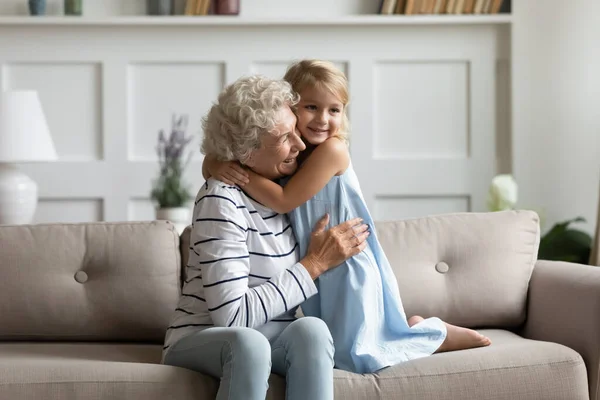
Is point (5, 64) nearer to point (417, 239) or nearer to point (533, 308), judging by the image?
point (417, 239)

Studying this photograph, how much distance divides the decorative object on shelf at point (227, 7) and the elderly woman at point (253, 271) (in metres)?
2.13

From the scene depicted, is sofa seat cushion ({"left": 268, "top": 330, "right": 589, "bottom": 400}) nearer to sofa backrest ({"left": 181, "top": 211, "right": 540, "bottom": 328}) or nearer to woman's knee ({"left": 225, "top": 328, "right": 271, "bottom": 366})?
woman's knee ({"left": 225, "top": 328, "right": 271, "bottom": 366})

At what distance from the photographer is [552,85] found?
408 cm

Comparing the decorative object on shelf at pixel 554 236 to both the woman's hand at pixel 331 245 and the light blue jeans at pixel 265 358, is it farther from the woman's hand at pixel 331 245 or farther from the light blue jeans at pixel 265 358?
the light blue jeans at pixel 265 358

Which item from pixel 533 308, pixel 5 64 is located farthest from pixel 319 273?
pixel 5 64

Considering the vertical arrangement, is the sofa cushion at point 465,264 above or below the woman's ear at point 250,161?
below

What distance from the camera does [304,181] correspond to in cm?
201

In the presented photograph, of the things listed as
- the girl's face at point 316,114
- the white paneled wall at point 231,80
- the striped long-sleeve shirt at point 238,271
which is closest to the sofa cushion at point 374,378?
the striped long-sleeve shirt at point 238,271

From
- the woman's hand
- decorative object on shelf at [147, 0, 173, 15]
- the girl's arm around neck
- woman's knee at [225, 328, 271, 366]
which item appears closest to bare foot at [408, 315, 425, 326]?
the woman's hand

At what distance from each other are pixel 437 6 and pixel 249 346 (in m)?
2.71

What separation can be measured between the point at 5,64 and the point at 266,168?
2.52 metres

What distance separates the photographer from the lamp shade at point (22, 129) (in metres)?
3.27

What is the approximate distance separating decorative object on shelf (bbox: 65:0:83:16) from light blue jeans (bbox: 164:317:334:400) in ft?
8.46

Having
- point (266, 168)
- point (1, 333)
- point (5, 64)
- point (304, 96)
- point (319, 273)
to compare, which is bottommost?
point (1, 333)
